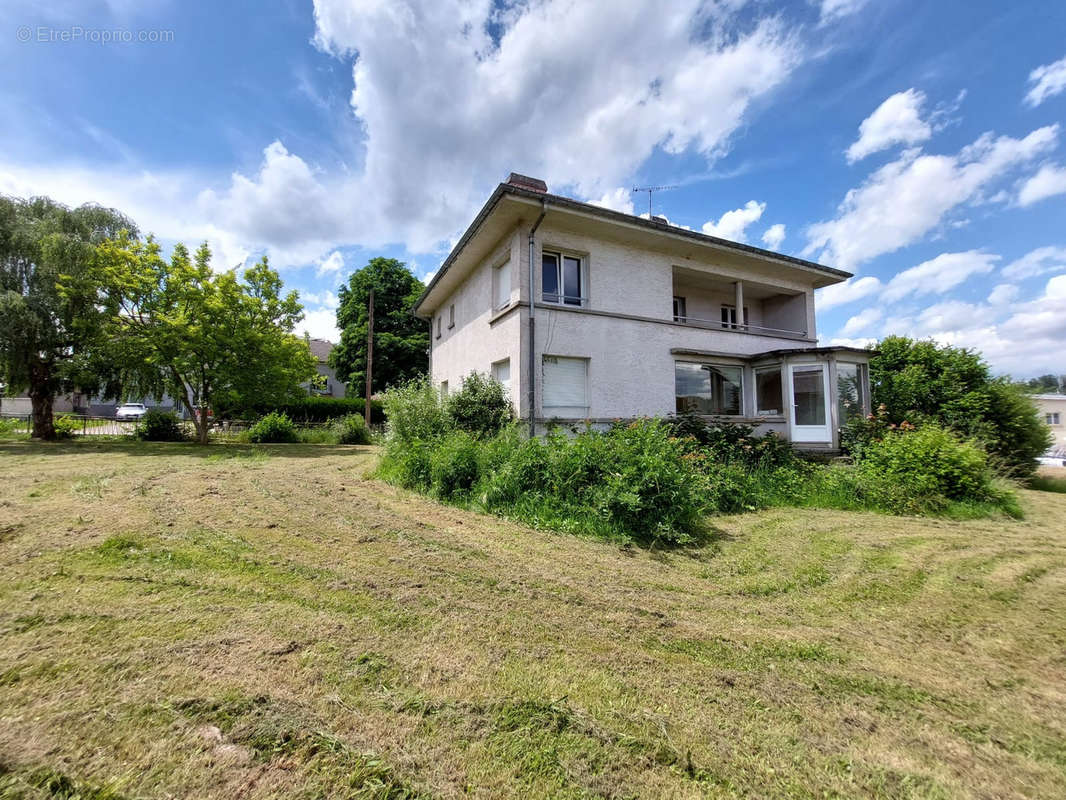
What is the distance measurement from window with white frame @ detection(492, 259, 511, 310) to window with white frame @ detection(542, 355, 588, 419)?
6.65 ft

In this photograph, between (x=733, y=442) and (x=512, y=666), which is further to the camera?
(x=733, y=442)

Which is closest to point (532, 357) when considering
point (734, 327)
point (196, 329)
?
point (734, 327)

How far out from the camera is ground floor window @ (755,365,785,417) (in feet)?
39.7

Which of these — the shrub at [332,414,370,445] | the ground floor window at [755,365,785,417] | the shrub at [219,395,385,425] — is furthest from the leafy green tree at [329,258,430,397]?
the ground floor window at [755,365,785,417]

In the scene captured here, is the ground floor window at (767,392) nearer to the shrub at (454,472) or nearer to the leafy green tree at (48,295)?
the shrub at (454,472)

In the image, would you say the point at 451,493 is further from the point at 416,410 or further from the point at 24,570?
the point at 24,570

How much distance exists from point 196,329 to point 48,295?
19.9 feet

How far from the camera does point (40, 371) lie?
1630cm

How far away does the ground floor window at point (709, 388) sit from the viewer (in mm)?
11391

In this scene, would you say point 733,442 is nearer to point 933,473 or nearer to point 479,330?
point 933,473

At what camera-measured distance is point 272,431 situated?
63.2ft

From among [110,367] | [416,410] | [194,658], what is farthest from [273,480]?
[110,367]

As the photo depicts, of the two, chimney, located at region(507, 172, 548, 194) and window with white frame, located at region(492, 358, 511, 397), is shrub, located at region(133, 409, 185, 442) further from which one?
chimney, located at region(507, 172, 548, 194)

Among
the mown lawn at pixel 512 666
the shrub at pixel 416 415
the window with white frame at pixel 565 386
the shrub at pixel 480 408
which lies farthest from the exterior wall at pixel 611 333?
the mown lawn at pixel 512 666
